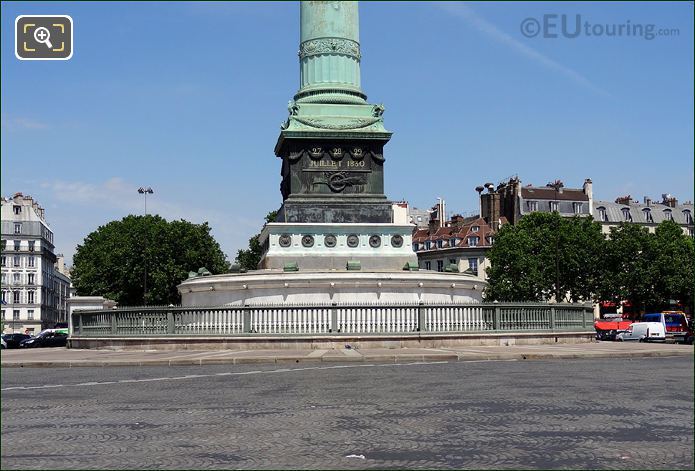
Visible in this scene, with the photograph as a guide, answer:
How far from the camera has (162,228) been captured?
8231cm

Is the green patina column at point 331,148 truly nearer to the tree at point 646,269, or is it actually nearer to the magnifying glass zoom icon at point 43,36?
the magnifying glass zoom icon at point 43,36

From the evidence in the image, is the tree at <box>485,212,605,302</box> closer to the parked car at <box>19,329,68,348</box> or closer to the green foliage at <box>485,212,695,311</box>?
the green foliage at <box>485,212,695,311</box>

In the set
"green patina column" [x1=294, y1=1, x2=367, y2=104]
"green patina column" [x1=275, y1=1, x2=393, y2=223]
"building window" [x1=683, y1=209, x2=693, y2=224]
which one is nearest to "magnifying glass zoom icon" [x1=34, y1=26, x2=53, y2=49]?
"green patina column" [x1=275, y1=1, x2=393, y2=223]

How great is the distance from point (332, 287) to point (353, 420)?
22737 mm

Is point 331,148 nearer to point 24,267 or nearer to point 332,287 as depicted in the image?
point 332,287

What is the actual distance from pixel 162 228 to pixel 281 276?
50564mm

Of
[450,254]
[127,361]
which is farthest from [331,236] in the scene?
[450,254]

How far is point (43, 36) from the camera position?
801cm

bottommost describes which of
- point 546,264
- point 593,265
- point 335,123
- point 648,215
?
point 593,265

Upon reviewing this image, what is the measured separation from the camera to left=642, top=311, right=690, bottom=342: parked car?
52.1 metres

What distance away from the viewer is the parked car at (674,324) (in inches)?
2052

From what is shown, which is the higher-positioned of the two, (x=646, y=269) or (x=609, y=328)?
(x=646, y=269)

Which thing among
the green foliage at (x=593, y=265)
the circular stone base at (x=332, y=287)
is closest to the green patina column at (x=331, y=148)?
the circular stone base at (x=332, y=287)

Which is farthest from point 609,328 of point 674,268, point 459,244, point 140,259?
point 459,244
